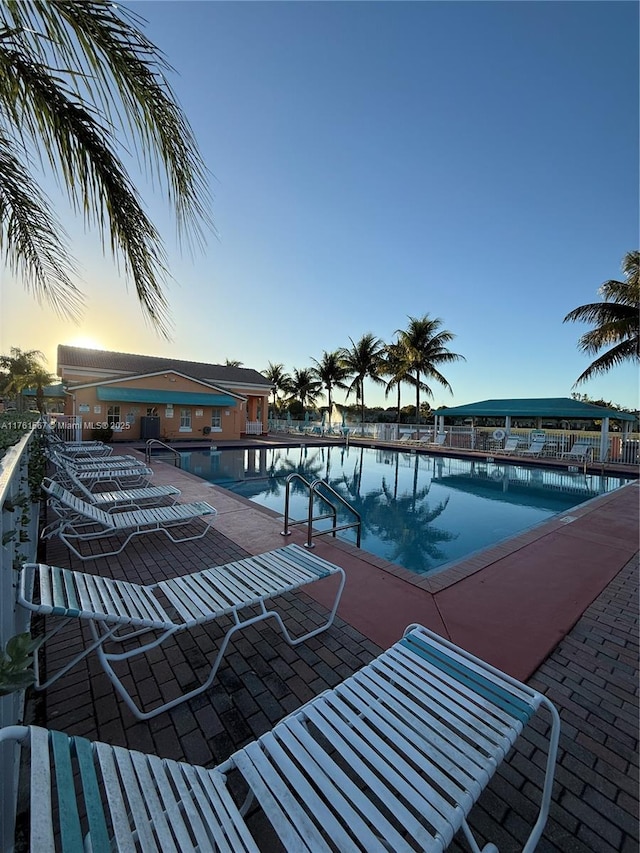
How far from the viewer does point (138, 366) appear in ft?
73.2

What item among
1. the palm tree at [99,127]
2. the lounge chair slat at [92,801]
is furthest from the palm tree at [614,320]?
the lounge chair slat at [92,801]

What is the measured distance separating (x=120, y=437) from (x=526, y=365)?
28183 mm

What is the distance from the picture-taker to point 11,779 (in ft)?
4.83

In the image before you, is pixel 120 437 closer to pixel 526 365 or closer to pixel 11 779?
pixel 11 779

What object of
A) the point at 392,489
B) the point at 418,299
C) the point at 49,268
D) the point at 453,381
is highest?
the point at 418,299

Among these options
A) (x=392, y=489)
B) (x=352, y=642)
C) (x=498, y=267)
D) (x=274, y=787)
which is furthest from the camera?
(x=498, y=267)

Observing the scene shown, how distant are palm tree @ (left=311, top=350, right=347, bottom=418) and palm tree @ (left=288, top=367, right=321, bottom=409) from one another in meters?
1.06

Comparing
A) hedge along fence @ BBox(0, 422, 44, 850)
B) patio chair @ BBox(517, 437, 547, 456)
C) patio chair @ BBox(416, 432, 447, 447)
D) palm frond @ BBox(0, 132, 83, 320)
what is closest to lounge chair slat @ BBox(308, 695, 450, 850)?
hedge along fence @ BBox(0, 422, 44, 850)

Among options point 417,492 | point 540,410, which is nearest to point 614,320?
point 540,410

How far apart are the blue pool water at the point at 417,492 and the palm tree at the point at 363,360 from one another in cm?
1382

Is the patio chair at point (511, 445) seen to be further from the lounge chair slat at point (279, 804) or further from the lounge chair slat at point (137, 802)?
the lounge chair slat at point (137, 802)

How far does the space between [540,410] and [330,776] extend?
20.2 meters

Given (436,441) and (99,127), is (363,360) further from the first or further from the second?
(99,127)

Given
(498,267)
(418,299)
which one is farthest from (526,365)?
(498,267)
